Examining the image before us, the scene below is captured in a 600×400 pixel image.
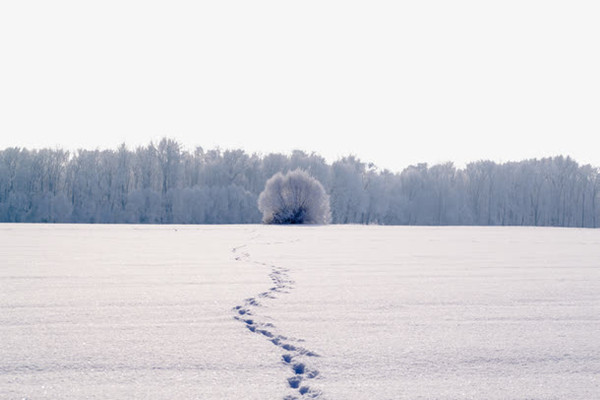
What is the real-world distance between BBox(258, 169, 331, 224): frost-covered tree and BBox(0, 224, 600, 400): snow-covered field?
17.5m

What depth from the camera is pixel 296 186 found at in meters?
22.2

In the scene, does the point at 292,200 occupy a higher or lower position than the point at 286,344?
higher

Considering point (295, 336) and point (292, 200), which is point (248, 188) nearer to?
point (292, 200)

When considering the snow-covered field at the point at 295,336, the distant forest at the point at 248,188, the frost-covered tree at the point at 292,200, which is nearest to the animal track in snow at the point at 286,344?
the snow-covered field at the point at 295,336

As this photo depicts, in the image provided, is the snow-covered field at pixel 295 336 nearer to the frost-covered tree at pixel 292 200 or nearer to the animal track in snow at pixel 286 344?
the animal track in snow at pixel 286 344

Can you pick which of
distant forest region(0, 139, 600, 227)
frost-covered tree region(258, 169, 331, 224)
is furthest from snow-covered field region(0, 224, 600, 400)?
distant forest region(0, 139, 600, 227)

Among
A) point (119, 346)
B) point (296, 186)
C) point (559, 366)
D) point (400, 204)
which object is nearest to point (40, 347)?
point (119, 346)

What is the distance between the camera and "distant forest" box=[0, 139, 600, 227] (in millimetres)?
41688

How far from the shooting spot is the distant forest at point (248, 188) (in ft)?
137

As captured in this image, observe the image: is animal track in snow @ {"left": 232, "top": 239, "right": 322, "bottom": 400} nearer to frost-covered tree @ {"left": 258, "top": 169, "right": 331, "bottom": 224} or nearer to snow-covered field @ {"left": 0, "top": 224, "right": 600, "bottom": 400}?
snow-covered field @ {"left": 0, "top": 224, "right": 600, "bottom": 400}

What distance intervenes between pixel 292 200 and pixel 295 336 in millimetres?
19813

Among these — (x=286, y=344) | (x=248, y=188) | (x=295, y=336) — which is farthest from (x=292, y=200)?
(x=248, y=188)

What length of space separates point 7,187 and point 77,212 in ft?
19.7

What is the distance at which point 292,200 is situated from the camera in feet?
72.8
